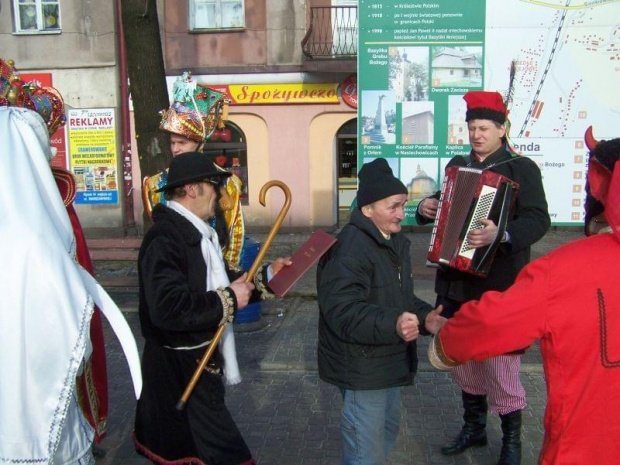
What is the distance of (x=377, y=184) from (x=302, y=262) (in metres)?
0.49

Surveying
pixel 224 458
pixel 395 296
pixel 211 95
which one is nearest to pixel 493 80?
pixel 211 95

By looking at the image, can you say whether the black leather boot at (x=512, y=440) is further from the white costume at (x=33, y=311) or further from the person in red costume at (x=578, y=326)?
the white costume at (x=33, y=311)

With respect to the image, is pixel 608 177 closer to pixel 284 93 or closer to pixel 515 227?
pixel 515 227

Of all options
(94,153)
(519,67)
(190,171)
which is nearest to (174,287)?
(190,171)

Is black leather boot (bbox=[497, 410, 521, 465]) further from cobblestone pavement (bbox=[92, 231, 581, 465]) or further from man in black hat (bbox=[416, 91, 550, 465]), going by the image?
cobblestone pavement (bbox=[92, 231, 581, 465])

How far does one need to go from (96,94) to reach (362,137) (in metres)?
6.93

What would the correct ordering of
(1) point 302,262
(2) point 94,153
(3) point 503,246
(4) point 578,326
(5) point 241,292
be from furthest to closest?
1. (2) point 94,153
2. (3) point 503,246
3. (1) point 302,262
4. (5) point 241,292
5. (4) point 578,326

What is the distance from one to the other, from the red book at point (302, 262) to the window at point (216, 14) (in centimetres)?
1183

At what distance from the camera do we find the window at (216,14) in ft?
44.5

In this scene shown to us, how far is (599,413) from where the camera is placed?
1703 millimetres

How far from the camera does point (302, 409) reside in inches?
174

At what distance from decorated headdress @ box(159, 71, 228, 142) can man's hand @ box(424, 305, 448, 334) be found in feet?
6.74

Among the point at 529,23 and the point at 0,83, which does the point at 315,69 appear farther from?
the point at 0,83

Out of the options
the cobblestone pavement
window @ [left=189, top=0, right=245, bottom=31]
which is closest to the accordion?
the cobblestone pavement
